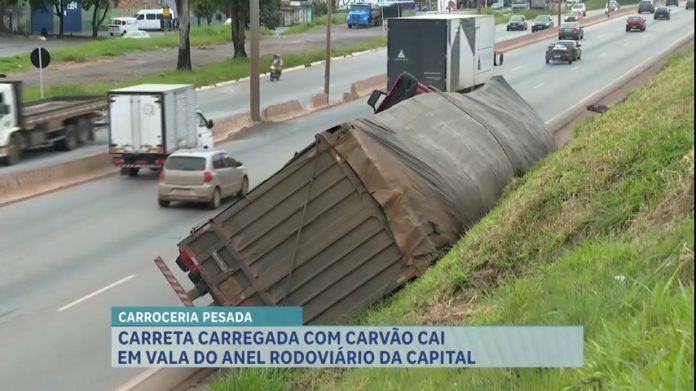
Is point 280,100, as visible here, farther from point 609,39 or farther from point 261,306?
point 609,39

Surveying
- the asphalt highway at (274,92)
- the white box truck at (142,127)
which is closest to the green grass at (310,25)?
the asphalt highway at (274,92)

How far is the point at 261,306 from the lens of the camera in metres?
13.7

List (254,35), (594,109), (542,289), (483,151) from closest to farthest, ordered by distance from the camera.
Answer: (542,289), (483,151), (594,109), (254,35)

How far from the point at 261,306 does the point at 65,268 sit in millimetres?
7225

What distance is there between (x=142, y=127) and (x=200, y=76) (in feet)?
88.3

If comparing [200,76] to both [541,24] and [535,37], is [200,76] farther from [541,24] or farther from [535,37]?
[541,24]

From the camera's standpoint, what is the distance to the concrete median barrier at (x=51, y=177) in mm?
26812

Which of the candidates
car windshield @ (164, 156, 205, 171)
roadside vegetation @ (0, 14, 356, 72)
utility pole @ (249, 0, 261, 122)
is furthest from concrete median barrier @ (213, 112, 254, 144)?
roadside vegetation @ (0, 14, 356, 72)

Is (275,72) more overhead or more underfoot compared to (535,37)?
more underfoot

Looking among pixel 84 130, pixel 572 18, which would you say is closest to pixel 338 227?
pixel 84 130

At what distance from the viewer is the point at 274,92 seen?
54375 mm

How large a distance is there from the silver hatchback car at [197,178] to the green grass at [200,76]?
19220 mm

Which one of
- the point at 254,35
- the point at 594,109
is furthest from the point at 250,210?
the point at 254,35

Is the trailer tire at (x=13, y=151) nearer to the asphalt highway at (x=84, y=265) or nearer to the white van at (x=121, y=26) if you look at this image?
the asphalt highway at (x=84, y=265)
